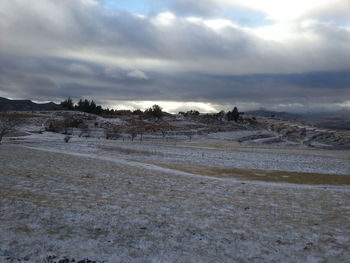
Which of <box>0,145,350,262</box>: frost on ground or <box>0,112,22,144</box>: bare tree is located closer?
<box>0,145,350,262</box>: frost on ground

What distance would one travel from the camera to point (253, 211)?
12.9 meters

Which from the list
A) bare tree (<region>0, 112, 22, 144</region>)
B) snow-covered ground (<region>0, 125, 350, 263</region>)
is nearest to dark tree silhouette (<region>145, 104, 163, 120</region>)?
bare tree (<region>0, 112, 22, 144</region>)

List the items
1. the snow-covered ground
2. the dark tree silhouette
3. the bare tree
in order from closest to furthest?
the snow-covered ground
the bare tree
the dark tree silhouette

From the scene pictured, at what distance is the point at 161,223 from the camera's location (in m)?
10.5

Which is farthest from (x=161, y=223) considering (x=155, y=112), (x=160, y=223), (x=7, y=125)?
(x=155, y=112)

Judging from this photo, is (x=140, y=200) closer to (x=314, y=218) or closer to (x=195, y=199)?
(x=195, y=199)

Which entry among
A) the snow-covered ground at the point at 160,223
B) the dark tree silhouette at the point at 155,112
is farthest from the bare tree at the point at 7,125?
the dark tree silhouette at the point at 155,112

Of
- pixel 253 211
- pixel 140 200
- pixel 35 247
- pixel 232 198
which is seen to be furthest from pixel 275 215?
pixel 35 247

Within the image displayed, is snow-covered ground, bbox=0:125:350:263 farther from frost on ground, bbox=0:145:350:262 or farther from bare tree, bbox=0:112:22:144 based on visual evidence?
bare tree, bbox=0:112:22:144

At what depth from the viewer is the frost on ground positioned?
26.3 feet

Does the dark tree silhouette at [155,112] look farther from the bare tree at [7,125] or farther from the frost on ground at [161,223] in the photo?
the frost on ground at [161,223]

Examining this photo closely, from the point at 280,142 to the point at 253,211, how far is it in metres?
67.8

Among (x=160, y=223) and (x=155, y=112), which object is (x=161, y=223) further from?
(x=155, y=112)

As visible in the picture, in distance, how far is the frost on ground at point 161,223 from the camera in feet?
26.3
